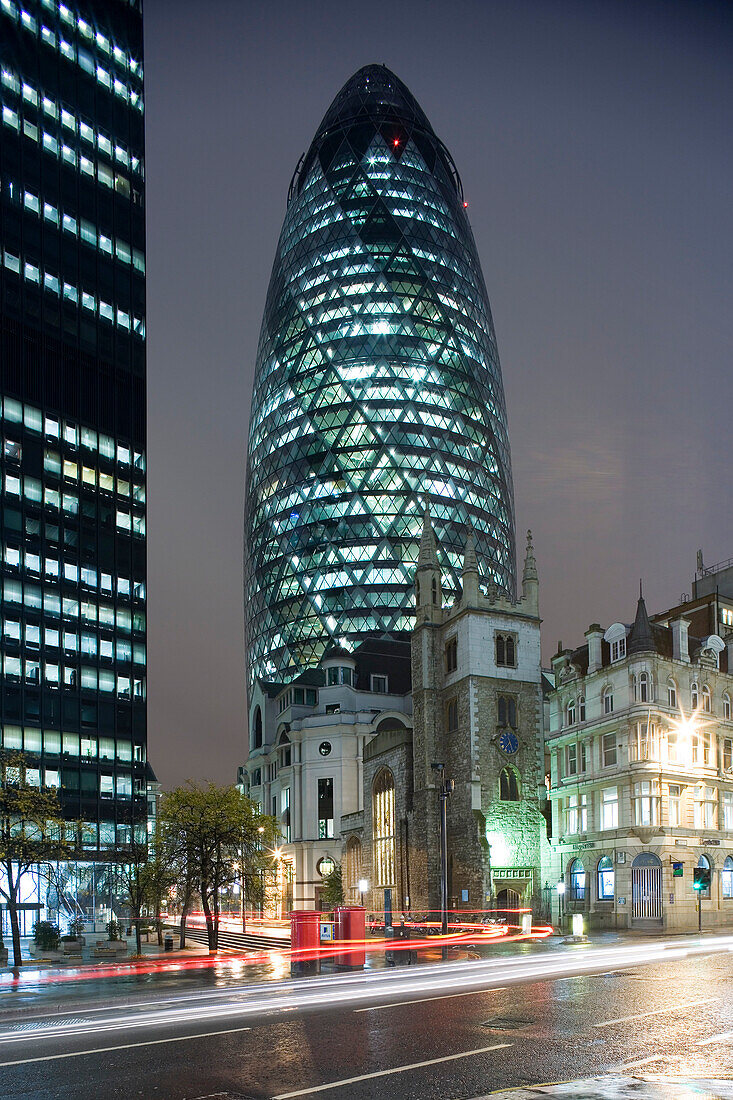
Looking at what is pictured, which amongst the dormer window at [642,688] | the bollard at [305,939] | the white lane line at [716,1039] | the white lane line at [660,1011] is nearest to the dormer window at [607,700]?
the dormer window at [642,688]

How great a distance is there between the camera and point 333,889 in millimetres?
94375

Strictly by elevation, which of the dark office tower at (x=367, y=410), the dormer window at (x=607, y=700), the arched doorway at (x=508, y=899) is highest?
the dark office tower at (x=367, y=410)

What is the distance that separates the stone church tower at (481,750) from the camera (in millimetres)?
73375

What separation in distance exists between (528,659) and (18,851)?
40111mm

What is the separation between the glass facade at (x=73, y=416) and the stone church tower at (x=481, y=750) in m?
32.2

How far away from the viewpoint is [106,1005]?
1034 inches

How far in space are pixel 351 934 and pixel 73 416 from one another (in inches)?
3073

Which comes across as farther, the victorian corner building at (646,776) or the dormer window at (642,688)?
the dormer window at (642,688)

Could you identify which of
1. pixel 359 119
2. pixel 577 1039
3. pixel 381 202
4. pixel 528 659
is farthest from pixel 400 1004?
pixel 359 119

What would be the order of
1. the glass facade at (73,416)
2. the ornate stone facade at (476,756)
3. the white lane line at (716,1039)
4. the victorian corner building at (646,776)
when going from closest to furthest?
1. the white lane line at (716,1039)
2. the victorian corner building at (646,776)
3. the ornate stone facade at (476,756)
4. the glass facade at (73,416)

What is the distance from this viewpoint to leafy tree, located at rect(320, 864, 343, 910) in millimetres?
93375

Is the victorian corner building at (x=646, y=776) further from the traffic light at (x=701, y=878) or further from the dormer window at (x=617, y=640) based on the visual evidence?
the traffic light at (x=701, y=878)

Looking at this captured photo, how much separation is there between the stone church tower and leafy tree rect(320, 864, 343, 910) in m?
16.5

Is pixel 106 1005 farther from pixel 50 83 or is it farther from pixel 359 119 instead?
pixel 359 119
